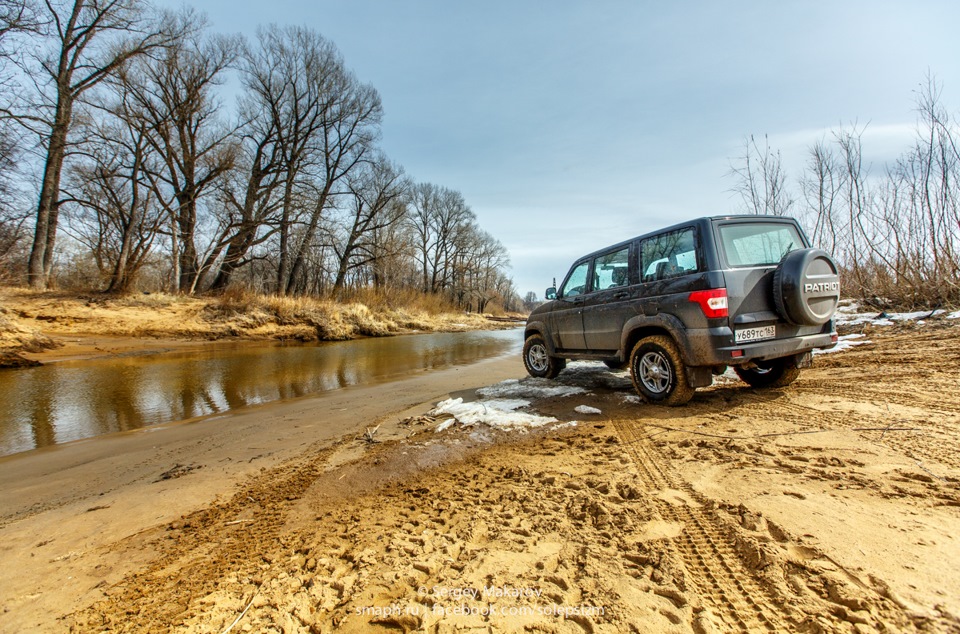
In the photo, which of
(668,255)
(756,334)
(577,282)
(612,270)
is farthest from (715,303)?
(577,282)

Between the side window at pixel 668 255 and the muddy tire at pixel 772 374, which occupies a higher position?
the side window at pixel 668 255

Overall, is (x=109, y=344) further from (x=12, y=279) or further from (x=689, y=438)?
(x=689, y=438)

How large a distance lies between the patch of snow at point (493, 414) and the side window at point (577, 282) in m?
2.04

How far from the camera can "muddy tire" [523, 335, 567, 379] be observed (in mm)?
6551

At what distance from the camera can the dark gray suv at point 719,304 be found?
12.7ft

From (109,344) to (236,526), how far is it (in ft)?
46.0

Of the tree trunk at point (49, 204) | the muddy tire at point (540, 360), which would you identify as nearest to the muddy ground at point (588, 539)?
the muddy tire at point (540, 360)

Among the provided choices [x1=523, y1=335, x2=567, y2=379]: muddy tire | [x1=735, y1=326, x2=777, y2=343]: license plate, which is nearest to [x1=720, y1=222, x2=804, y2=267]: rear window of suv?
[x1=735, y1=326, x2=777, y2=343]: license plate

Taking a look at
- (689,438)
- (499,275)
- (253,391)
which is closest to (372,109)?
(253,391)

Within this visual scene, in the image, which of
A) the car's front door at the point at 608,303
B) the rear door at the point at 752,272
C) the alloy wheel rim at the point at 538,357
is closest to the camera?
the rear door at the point at 752,272

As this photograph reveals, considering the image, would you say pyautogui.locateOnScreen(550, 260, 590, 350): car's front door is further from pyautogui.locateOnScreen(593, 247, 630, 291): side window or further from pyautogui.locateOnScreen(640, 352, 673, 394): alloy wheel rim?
pyautogui.locateOnScreen(640, 352, 673, 394): alloy wheel rim

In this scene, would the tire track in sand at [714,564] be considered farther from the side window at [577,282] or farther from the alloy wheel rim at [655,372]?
the side window at [577,282]

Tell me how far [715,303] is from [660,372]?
996mm

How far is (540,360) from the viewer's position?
684 centimetres
